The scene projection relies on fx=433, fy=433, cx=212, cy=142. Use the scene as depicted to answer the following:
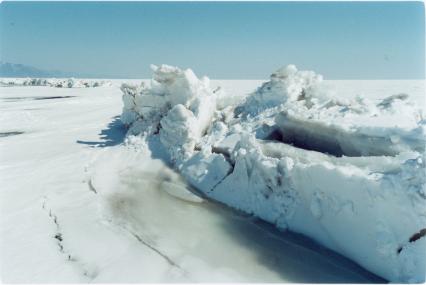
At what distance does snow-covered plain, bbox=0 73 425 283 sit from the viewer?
5641mm

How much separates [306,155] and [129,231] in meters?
3.29

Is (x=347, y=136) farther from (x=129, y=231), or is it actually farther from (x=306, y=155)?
(x=129, y=231)

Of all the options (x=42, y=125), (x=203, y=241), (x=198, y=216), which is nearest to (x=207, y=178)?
(x=198, y=216)

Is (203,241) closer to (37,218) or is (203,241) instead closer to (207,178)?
(207,178)

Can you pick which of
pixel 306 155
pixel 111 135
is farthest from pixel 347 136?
pixel 111 135

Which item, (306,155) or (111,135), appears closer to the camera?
(306,155)

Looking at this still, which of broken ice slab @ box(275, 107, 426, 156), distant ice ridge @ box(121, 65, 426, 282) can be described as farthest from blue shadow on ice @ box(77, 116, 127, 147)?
broken ice slab @ box(275, 107, 426, 156)

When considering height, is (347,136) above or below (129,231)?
above

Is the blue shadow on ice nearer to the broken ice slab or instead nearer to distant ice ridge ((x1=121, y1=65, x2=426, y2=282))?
distant ice ridge ((x1=121, y1=65, x2=426, y2=282))

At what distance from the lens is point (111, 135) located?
12555 millimetres

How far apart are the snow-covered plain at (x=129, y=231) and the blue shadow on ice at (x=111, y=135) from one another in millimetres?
771

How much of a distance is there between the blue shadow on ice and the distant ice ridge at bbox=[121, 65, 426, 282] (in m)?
0.44

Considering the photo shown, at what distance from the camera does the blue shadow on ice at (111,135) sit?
38.1ft

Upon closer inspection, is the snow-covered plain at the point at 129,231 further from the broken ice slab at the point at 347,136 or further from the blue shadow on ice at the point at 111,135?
the broken ice slab at the point at 347,136
